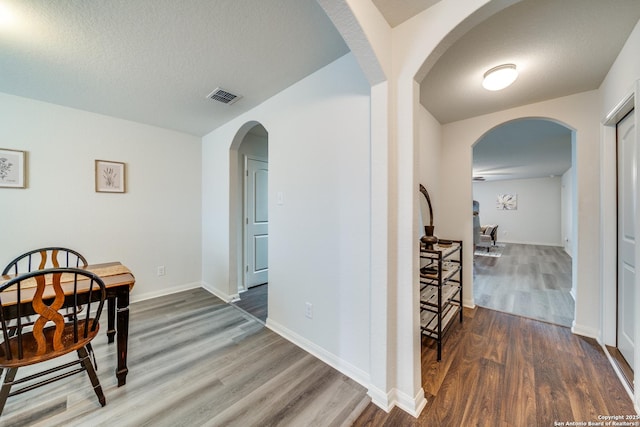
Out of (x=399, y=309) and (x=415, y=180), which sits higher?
(x=415, y=180)

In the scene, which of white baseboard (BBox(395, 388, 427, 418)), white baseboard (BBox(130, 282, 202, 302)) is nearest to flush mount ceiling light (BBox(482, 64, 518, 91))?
white baseboard (BBox(395, 388, 427, 418))

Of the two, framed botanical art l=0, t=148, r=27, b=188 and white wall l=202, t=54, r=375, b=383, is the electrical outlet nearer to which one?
white wall l=202, t=54, r=375, b=383

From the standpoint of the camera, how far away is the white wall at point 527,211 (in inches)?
297

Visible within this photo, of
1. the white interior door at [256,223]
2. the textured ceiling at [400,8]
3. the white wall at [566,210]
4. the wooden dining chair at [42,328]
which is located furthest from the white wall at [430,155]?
the white wall at [566,210]

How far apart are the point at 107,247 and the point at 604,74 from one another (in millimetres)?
5182

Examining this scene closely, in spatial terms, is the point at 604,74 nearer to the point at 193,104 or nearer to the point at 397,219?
the point at 397,219

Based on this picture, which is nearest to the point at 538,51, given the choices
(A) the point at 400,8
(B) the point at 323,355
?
(A) the point at 400,8

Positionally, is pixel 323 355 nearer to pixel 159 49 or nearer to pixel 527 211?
pixel 159 49

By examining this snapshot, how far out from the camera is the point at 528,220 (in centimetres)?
796

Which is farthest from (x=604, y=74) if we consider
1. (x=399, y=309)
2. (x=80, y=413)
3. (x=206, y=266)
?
(x=206, y=266)

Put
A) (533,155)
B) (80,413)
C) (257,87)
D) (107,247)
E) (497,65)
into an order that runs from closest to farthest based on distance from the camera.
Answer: (80,413) < (497,65) < (257,87) < (107,247) < (533,155)

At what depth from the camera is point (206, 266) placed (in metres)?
3.52

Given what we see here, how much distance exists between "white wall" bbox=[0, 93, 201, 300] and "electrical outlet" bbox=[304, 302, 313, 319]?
2.33m

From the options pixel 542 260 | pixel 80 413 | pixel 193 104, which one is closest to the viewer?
pixel 80 413
